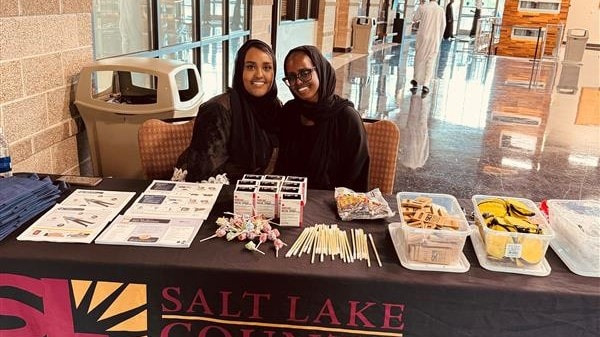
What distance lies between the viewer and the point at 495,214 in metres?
1.51

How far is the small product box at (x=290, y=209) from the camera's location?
62.2 inches

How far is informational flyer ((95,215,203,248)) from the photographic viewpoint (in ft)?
4.79

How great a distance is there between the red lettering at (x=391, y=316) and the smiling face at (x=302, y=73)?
1.11m

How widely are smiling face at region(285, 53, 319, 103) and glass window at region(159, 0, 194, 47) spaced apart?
2527mm

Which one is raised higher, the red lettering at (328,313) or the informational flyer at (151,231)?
the informational flyer at (151,231)

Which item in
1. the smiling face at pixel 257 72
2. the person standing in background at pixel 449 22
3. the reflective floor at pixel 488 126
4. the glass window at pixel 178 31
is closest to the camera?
the smiling face at pixel 257 72

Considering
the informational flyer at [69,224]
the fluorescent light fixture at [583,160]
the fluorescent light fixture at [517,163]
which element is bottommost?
the fluorescent light fixture at [517,163]

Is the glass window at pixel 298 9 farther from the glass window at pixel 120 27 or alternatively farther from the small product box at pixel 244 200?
the small product box at pixel 244 200

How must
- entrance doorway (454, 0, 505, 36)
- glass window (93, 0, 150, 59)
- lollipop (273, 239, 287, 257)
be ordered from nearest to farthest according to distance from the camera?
lollipop (273, 239, 287, 257)
glass window (93, 0, 150, 59)
entrance doorway (454, 0, 505, 36)

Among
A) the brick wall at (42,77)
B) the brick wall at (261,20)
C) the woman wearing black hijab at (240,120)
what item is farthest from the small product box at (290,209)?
the brick wall at (261,20)

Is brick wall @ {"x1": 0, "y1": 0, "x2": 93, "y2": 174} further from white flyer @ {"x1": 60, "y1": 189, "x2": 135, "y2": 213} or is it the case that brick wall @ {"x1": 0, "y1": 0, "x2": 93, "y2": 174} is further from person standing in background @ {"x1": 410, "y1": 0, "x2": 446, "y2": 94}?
person standing in background @ {"x1": 410, "y1": 0, "x2": 446, "y2": 94}

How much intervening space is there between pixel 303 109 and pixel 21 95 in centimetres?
124

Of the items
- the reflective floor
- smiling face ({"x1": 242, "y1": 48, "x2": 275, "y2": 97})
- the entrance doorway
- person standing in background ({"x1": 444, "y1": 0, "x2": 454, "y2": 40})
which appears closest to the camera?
smiling face ({"x1": 242, "y1": 48, "x2": 275, "y2": 97})

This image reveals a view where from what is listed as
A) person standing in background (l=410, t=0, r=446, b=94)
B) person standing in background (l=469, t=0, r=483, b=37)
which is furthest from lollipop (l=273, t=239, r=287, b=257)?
person standing in background (l=469, t=0, r=483, b=37)
